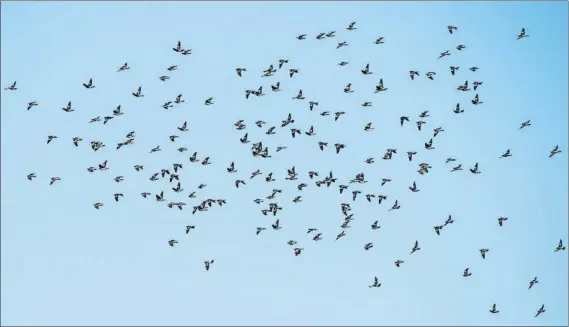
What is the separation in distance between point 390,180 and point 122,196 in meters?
24.1

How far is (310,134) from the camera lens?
481ft

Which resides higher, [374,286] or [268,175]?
[268,175]

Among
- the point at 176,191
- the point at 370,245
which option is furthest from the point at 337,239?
the point at 176,191

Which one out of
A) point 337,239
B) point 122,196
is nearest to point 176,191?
point 122,196

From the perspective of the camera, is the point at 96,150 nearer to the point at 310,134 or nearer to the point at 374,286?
the point at 310,134

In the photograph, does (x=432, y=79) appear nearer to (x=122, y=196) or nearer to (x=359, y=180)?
(x=359, y=180)

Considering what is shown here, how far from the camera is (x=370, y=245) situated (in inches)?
5748

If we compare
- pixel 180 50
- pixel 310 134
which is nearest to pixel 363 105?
pixel 310 134

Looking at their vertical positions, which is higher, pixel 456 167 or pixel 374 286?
pixel 456 167

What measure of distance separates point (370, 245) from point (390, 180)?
21.5 ft

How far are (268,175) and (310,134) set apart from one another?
6.11 m

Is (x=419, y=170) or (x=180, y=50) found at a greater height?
(x=180, y=50)

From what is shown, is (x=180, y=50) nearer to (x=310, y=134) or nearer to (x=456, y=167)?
(x=310, y=134)

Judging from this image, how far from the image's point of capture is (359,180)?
147 metres
